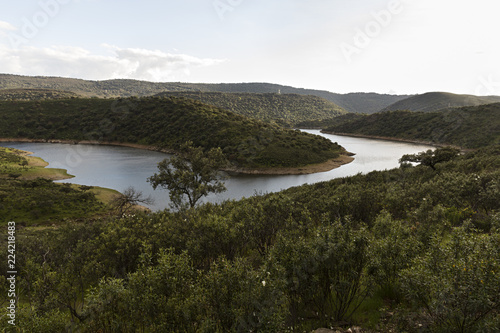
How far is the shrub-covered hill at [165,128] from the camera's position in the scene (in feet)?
296

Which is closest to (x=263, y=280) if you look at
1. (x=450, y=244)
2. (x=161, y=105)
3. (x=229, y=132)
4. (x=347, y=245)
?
(x=347, y=245)

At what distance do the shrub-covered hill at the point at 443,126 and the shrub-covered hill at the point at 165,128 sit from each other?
6095 cm

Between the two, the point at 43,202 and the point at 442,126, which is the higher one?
the point at 442,126

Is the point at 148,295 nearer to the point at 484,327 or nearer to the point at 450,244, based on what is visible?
the point at 484,327

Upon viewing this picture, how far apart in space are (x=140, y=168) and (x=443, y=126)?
484 feet

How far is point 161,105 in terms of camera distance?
143500 mm

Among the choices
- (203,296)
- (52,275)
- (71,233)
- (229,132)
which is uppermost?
(229,132)

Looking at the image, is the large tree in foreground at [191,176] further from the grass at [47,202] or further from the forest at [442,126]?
the forest at [442,126]

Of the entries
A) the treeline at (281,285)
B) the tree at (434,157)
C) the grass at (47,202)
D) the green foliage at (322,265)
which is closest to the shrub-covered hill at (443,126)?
the tree at (434,157)

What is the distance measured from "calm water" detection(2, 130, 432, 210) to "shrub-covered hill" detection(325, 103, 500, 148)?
29.2 meters

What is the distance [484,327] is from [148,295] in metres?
10.7

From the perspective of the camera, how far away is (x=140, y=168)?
77.2 meters

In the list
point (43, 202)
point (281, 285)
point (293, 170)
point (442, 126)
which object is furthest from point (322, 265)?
point (442, 126)

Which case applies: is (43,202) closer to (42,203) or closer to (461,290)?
(42,203)
